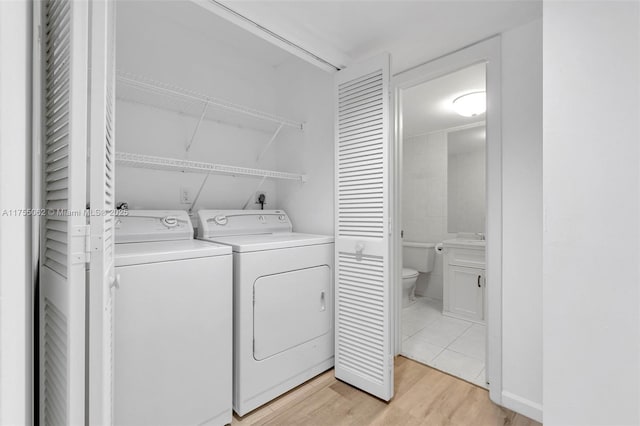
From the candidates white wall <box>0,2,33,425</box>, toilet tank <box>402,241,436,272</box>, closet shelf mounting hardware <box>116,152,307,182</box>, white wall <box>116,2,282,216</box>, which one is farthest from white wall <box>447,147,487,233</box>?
white wall <box>0,2,33,425</box>

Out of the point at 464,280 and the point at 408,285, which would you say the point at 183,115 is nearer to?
the point at 408,285

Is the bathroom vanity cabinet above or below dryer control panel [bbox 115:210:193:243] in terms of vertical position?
below

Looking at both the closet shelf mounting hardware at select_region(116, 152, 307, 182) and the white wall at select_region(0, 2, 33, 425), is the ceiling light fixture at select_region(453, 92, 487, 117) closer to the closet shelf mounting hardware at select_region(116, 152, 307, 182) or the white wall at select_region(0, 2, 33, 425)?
the closet shelf mounting hardware at select_region(116, 152, 307, 182)

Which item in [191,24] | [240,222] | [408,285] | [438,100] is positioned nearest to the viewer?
[191,24]

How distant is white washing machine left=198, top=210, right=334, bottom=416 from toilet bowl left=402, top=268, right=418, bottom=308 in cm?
173

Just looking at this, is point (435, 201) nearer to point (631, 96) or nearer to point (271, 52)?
point (271, 52)

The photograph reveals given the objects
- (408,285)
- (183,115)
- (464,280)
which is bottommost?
(408,285)

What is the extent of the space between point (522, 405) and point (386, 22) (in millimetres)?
2400

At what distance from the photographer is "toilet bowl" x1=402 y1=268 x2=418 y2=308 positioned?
11.9 feet

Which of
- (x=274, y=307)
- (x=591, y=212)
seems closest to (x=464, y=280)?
(x=274, y=307)

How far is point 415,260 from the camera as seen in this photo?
412 cm

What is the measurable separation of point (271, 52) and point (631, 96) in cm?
231

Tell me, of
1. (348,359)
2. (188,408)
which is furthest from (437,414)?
(188,408)

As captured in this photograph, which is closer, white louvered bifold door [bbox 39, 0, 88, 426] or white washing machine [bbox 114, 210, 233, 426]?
white louvered bifold door [bbox 39, 0, 88, 426]
